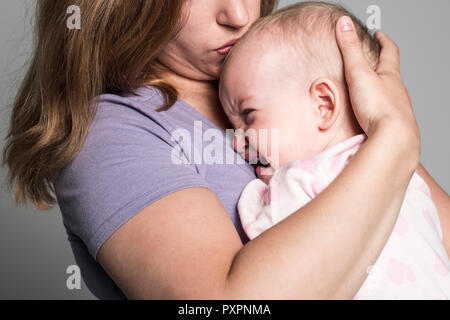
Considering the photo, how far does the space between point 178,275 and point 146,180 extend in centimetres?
20

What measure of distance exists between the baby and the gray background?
1.49m

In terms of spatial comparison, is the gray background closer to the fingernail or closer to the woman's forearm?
the fingernail

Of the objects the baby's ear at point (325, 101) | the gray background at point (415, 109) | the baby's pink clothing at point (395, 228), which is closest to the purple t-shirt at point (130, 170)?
the baby's pink clothing at point (395, 228)

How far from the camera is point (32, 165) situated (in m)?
1.41

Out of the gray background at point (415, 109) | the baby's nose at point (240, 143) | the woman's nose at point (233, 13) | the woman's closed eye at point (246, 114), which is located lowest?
the gray background at point (415, 109)

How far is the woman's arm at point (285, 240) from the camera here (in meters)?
0.91

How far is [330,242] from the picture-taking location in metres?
0.92

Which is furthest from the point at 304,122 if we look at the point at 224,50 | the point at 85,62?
the point at 85,62

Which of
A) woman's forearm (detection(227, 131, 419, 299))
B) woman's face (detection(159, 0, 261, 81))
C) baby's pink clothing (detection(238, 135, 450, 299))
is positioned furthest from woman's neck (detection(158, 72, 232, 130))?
woman's forearm (detection(227, 131, 419, 299))

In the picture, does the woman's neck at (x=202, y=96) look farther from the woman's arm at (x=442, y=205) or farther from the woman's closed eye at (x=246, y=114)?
the woman's arm at (x=442, y=205)

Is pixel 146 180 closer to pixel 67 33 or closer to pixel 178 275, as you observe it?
pixel 178 275

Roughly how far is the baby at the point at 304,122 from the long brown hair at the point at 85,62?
190 millimetres

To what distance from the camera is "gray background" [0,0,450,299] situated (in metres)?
2.68
